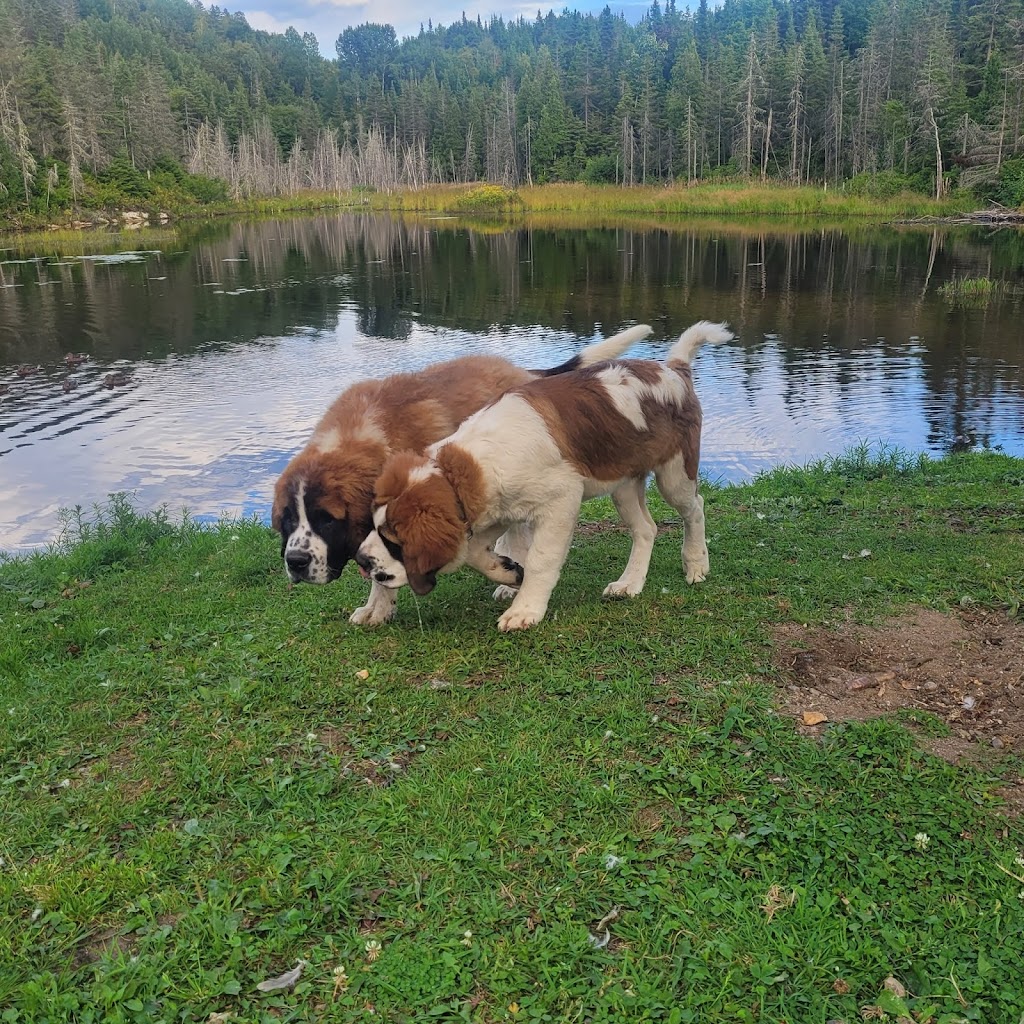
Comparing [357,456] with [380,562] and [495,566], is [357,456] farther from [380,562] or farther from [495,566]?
[495,566]

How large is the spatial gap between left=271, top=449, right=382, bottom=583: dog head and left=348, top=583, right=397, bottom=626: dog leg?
637mm

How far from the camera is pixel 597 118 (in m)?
138

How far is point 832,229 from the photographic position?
2628 inches

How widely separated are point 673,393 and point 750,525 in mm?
3220

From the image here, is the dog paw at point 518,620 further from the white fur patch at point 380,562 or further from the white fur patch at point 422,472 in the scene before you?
the white fur patch at point 422,472

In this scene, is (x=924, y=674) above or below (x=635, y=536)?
below

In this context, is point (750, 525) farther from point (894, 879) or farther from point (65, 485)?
point (65, 485)

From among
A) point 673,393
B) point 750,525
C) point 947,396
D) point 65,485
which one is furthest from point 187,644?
point 947,396

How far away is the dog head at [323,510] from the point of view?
6344mm

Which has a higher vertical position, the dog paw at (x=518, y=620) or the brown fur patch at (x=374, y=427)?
the brown fur patch at (x=374, y=427)

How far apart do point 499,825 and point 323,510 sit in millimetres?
2852

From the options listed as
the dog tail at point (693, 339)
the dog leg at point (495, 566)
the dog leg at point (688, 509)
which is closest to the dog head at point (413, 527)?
the dog leg at point (495, 566)

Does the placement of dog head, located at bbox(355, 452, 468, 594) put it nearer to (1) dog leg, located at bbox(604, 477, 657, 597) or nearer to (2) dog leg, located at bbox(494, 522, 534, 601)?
(2) dog leg, located at bbox(494, 522, 534, 601)

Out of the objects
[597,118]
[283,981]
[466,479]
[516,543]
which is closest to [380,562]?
[466,479]
